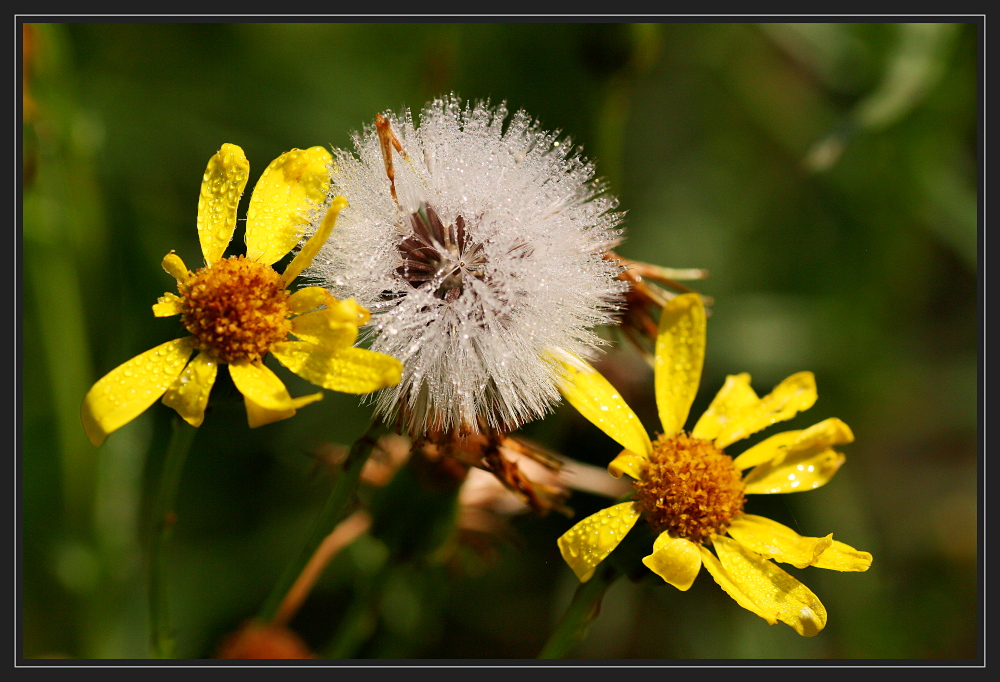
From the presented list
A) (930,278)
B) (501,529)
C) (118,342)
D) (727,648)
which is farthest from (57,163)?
(930,278)

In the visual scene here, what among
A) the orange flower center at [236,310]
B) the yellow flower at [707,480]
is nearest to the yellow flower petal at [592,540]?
the yellow flower at [707,480]

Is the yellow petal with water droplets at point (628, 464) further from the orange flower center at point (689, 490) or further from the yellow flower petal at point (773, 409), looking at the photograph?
the yellow flower petal at point (773, 409)

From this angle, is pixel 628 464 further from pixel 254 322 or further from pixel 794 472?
pixel 254 322

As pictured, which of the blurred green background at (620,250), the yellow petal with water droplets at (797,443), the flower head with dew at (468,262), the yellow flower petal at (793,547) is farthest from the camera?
the blurred green background at (620,250)

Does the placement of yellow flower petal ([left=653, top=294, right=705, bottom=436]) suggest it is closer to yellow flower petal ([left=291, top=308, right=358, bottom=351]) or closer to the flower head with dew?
the flower head with dew

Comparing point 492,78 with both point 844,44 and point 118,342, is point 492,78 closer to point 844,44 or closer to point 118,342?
point 844,44

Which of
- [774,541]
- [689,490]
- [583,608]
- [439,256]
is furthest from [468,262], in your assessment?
[774,541]
